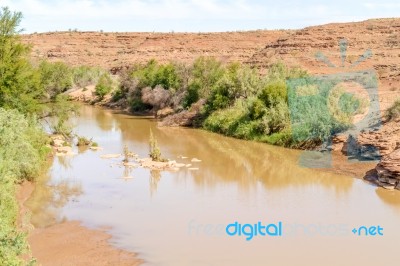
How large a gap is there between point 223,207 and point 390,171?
6976mm

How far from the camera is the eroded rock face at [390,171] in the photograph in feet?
67.1

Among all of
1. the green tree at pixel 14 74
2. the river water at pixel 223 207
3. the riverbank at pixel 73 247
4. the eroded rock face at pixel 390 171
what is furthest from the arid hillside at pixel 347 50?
the riverbank at pixel 73 247

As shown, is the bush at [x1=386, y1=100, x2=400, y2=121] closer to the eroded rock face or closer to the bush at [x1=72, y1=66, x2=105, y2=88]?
the eroded rock face

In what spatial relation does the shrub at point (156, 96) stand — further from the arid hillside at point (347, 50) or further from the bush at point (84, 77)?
the bush at point (84, 77)

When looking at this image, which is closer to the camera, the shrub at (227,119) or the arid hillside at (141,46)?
the shrub at (227,119)

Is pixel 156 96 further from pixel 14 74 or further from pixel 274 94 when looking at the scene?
pixel 14 74

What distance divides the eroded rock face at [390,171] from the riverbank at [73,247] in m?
11.2

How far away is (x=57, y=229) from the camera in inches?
633

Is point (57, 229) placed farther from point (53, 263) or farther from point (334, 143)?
point (334, 143)

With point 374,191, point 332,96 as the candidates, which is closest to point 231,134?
point 332,96

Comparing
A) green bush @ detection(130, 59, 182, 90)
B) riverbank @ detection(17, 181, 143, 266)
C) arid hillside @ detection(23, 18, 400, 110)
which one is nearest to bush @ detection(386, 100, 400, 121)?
arid hillside @ detection(23, 18, 400, 110)

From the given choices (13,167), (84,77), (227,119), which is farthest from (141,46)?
(13,167)

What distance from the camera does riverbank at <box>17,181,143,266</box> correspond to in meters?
13.5

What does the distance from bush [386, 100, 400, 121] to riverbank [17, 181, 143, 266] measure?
18.1 meters
